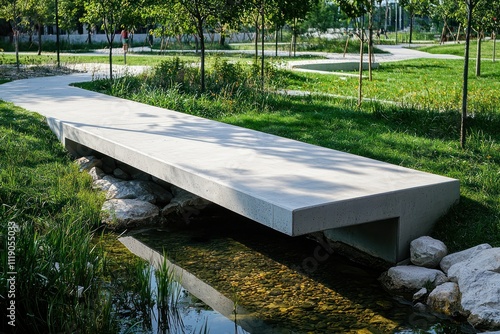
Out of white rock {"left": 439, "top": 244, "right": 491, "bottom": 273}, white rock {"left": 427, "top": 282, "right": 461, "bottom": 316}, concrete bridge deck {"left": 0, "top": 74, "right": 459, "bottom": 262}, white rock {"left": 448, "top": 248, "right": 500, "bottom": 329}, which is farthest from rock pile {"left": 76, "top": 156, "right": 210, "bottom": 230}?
white rock {"left": 448, "top": 248, "right": 500, "bottom": 329}

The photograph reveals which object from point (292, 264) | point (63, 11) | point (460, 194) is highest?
point (63, 11)

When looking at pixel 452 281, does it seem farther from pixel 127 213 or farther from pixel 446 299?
pixel 127 213

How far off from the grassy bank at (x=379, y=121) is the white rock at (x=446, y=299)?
910 millimetres

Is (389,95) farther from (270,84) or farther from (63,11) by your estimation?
(63,11)

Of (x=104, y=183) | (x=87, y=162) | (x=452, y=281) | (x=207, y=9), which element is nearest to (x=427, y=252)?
(x=452, y=281)

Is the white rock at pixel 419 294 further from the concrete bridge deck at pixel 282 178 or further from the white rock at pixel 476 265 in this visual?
the concrete bridge deck at pixel 282 178

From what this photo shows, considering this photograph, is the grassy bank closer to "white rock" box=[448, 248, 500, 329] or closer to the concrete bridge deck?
the concrete bridge deck

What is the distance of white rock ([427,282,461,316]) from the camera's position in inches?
257

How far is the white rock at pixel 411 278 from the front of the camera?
6.97m

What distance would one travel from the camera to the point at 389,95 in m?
15.4

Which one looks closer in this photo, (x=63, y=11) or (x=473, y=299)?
(x=473, y=299)

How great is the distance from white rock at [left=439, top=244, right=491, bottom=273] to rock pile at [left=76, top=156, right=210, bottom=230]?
3611 millimetres

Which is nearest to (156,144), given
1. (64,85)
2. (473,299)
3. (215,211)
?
(215,211)

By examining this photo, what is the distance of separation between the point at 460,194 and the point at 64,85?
11314mm
